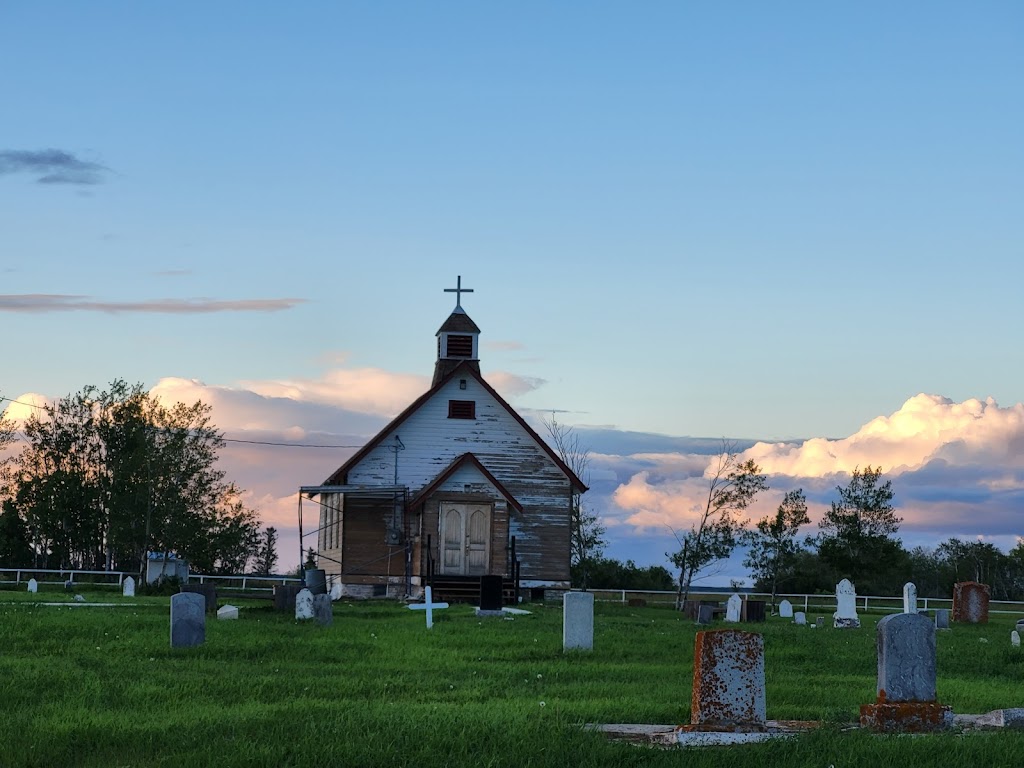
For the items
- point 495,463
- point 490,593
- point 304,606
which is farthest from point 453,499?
point 304,606

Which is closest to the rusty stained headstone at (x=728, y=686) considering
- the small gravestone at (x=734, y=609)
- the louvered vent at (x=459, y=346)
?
the small gravestone at (x=734, y=609)

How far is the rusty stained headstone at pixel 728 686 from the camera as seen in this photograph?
1363cm

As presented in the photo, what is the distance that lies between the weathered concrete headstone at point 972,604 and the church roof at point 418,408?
1260cm

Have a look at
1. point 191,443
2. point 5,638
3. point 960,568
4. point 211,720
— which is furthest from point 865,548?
point 211,720

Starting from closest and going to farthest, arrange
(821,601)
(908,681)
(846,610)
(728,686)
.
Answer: (728,686) → (908,681) → (846,610) → (821,601)

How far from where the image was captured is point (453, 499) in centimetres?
4344

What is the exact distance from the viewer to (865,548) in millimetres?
65562

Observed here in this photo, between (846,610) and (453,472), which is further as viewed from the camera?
(453,472)

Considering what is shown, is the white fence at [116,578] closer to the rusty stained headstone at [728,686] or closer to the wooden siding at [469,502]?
the wooden siding at [469,502]

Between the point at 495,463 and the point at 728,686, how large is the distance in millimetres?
31404

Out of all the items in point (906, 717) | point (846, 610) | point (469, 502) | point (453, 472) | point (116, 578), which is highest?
point (453, 472)

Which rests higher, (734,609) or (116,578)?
(734,609)

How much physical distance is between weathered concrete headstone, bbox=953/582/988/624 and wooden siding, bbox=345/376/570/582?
41.4 feet

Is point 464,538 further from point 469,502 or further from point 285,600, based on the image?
point 285,600
